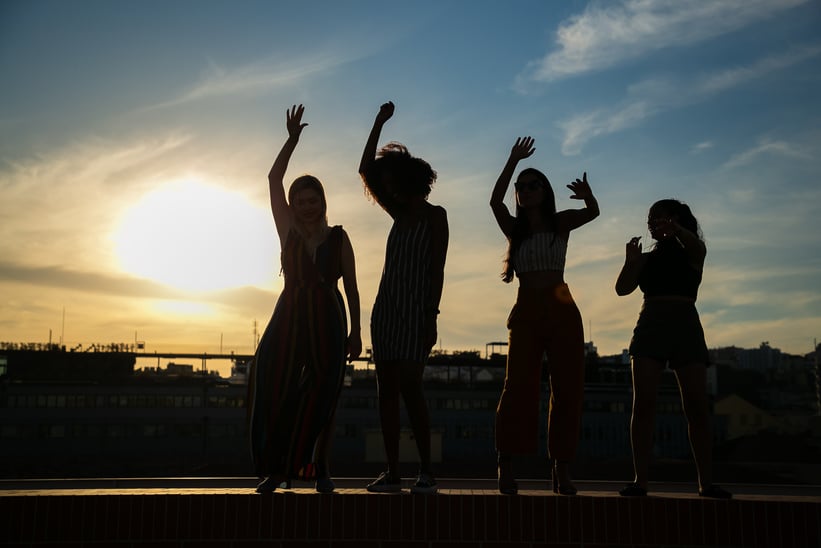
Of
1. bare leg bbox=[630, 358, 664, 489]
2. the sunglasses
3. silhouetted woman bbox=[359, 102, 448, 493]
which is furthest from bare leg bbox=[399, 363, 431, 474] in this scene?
the sunglasses

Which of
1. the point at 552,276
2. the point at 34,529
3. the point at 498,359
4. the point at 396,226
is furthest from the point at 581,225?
the point at 498,359

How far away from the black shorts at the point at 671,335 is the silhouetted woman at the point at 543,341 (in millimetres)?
489

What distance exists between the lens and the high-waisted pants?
6086 millimetres

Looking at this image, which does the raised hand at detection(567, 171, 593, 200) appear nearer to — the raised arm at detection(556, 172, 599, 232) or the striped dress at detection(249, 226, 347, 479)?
the raised arm at detection(556, 172, 599, 232)

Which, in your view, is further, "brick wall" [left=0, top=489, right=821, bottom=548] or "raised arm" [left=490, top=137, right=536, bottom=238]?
"raised arm" [left=490, top=137, right=536, bottom=238]

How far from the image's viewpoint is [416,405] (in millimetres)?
6000

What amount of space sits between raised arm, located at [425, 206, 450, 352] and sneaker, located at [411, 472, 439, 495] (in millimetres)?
932

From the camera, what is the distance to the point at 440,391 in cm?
6581

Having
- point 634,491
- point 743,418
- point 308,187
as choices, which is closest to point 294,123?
point 308,187

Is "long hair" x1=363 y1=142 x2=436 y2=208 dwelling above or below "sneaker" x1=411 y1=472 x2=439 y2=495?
above

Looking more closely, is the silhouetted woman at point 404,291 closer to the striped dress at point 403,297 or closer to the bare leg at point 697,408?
the striped dress at point 403,297

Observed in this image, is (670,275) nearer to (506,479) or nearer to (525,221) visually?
(525,221)

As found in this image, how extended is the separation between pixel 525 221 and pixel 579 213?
433 mm

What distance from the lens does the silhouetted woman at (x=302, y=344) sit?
234 inches
